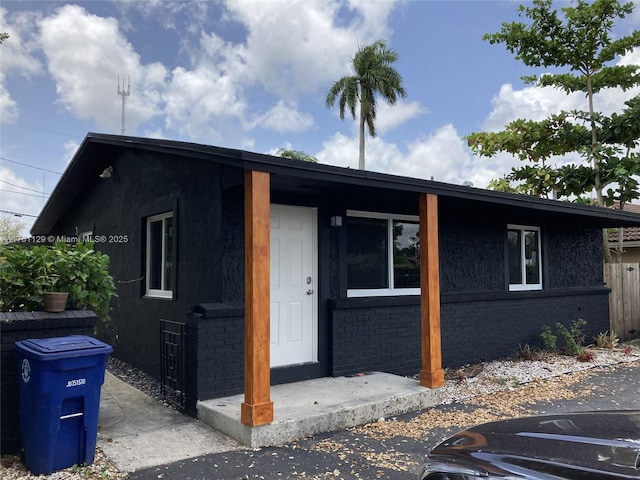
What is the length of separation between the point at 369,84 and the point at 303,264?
23.7 metres

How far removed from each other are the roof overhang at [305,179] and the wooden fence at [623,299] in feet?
4.53

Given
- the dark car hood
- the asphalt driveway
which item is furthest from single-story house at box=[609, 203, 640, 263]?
the dark car hood

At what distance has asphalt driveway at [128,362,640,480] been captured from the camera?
3922mm

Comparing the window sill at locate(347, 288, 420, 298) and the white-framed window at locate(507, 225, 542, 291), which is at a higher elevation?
the white-framed window at locate(507, 225, 542, 291)

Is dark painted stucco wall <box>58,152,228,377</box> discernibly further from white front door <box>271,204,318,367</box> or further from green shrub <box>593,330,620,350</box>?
green shrub <box>593,330,620,350</box>

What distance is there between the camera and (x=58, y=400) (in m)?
3.75

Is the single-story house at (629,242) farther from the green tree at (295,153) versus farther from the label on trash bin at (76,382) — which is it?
the green tree at (295,153)

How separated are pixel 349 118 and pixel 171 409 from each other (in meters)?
24.9

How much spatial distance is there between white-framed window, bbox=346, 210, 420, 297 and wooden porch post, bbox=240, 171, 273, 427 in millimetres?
2587

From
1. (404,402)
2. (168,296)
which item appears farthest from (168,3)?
(404,402)

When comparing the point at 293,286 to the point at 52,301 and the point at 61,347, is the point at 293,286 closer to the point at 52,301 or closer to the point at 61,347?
the point at 52,301

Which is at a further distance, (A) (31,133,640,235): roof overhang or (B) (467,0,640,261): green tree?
(B) (467,0,640,261): green tree

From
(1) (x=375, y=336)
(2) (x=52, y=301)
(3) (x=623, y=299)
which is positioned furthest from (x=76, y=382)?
(3) (x=623, y=299)

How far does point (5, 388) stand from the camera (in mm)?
4137
